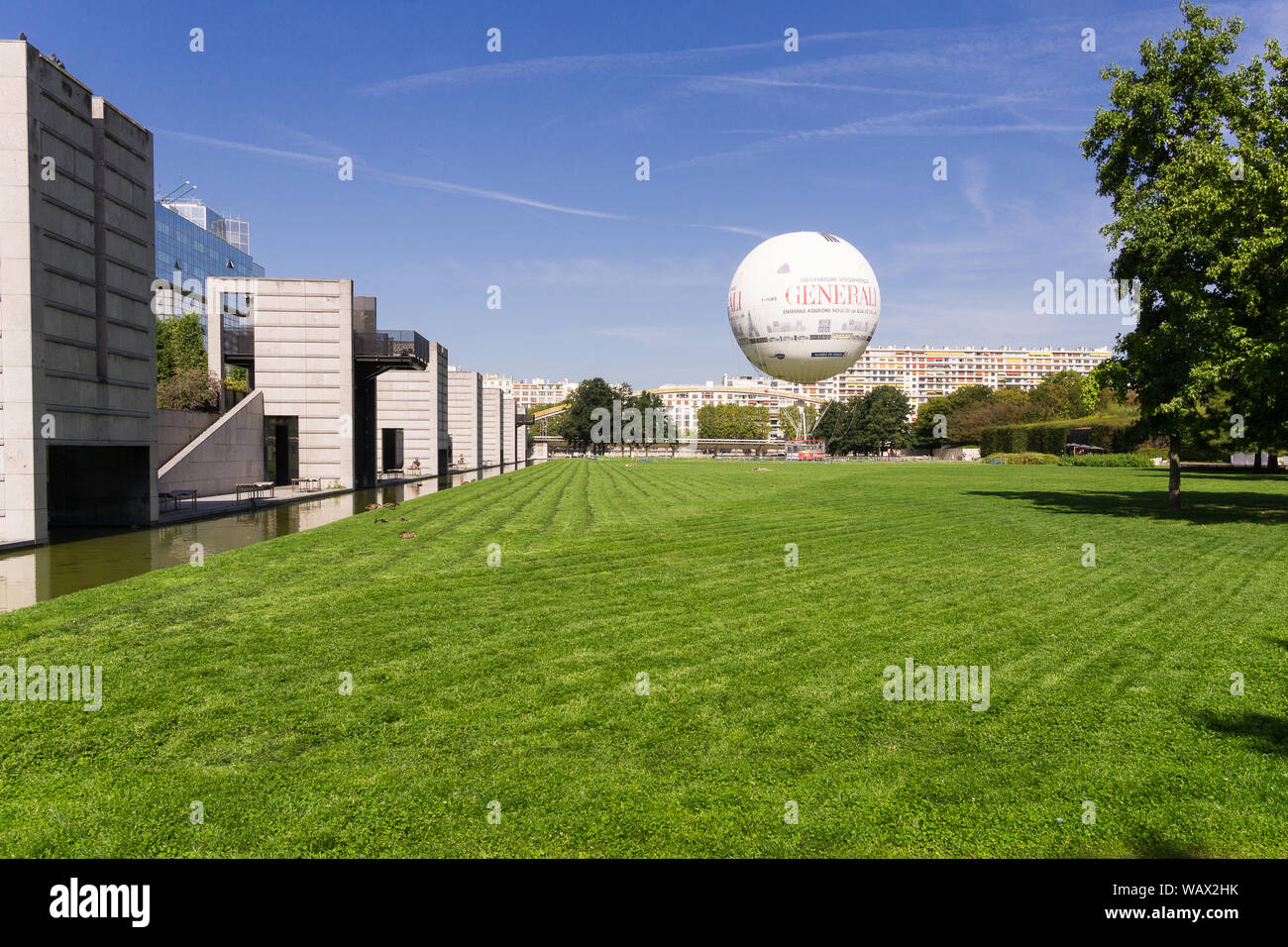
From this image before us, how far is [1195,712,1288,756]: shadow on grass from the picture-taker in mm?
5977

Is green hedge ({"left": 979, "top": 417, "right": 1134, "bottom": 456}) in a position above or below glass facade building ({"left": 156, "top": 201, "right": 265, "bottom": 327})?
below

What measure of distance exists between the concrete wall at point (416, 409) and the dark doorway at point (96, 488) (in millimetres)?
28517

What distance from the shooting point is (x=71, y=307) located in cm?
1680

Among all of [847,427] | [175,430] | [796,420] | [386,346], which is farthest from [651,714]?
[796,420]

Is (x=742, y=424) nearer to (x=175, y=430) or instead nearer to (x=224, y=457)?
(x=224, y=457)

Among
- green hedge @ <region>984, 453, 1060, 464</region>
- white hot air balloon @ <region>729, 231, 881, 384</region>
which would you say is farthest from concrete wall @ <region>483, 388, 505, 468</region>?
green hedge @ <region>984, 453, 1060, 464</region>

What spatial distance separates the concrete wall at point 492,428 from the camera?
7538cm

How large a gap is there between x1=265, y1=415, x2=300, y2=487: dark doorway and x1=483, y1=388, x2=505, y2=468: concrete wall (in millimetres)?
39851

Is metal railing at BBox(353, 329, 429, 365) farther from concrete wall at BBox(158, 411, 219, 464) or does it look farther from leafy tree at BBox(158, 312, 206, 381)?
leafy tree at BBox(158, 312, 206, 381)

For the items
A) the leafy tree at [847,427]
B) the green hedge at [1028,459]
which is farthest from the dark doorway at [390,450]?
the leafy tree at [847,427]

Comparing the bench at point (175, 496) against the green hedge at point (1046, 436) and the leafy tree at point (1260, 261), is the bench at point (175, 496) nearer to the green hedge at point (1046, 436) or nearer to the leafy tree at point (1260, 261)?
the leafy tree at point (1260, 261)
